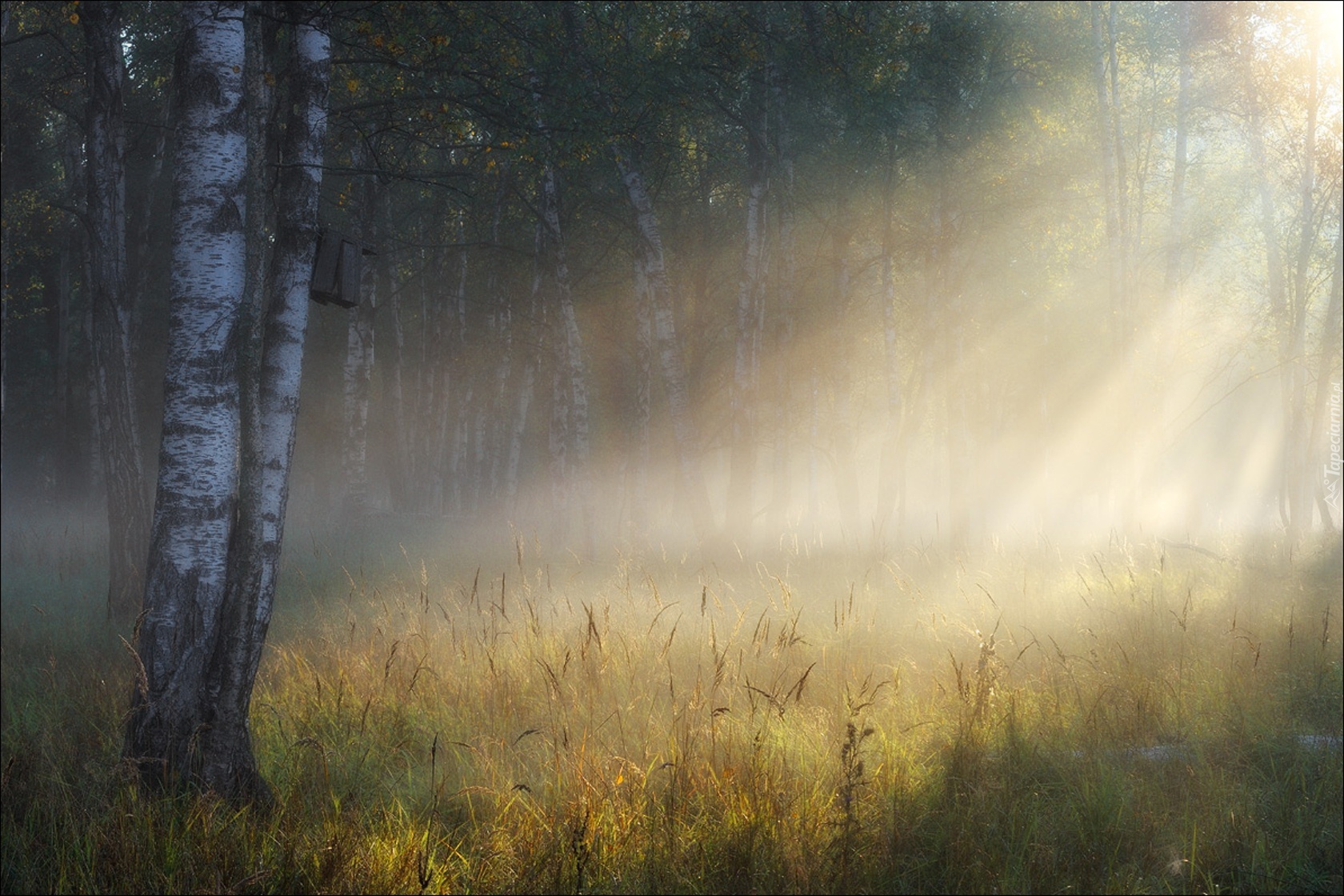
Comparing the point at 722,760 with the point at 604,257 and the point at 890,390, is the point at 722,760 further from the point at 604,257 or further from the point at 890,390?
the point at 890,390

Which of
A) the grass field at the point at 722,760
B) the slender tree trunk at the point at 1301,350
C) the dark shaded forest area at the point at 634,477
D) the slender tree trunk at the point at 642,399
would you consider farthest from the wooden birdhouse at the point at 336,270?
the slender tree trunk at the point at 1301,350

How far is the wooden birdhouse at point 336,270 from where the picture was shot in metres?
5.16

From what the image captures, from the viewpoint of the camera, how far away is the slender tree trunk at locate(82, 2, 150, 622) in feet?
31.4

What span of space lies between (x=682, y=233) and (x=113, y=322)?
470 inches

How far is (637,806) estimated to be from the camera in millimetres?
4137

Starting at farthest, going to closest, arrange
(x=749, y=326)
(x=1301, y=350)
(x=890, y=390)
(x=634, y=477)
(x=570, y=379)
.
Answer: (x=1301, y=350) < (x=634, y=477) < (x=890, y=390) < (x=570, y=379) < (x=749, y=326)

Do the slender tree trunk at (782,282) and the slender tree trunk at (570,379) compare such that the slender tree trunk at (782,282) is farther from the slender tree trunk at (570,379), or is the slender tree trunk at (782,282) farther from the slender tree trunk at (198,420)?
the slender tree trunk at (198,420)

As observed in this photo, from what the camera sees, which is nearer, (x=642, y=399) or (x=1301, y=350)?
(x=642, y=399)

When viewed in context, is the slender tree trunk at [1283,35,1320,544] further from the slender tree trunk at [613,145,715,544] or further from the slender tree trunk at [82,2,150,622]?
the slender tree trunk at [82,2,150,622]

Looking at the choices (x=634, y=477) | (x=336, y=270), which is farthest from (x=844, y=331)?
(x=336, y=270)

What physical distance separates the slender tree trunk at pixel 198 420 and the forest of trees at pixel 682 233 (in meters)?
0.06

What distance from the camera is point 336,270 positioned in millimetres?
5219

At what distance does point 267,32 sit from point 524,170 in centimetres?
738

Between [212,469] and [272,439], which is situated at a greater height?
[272,439]
